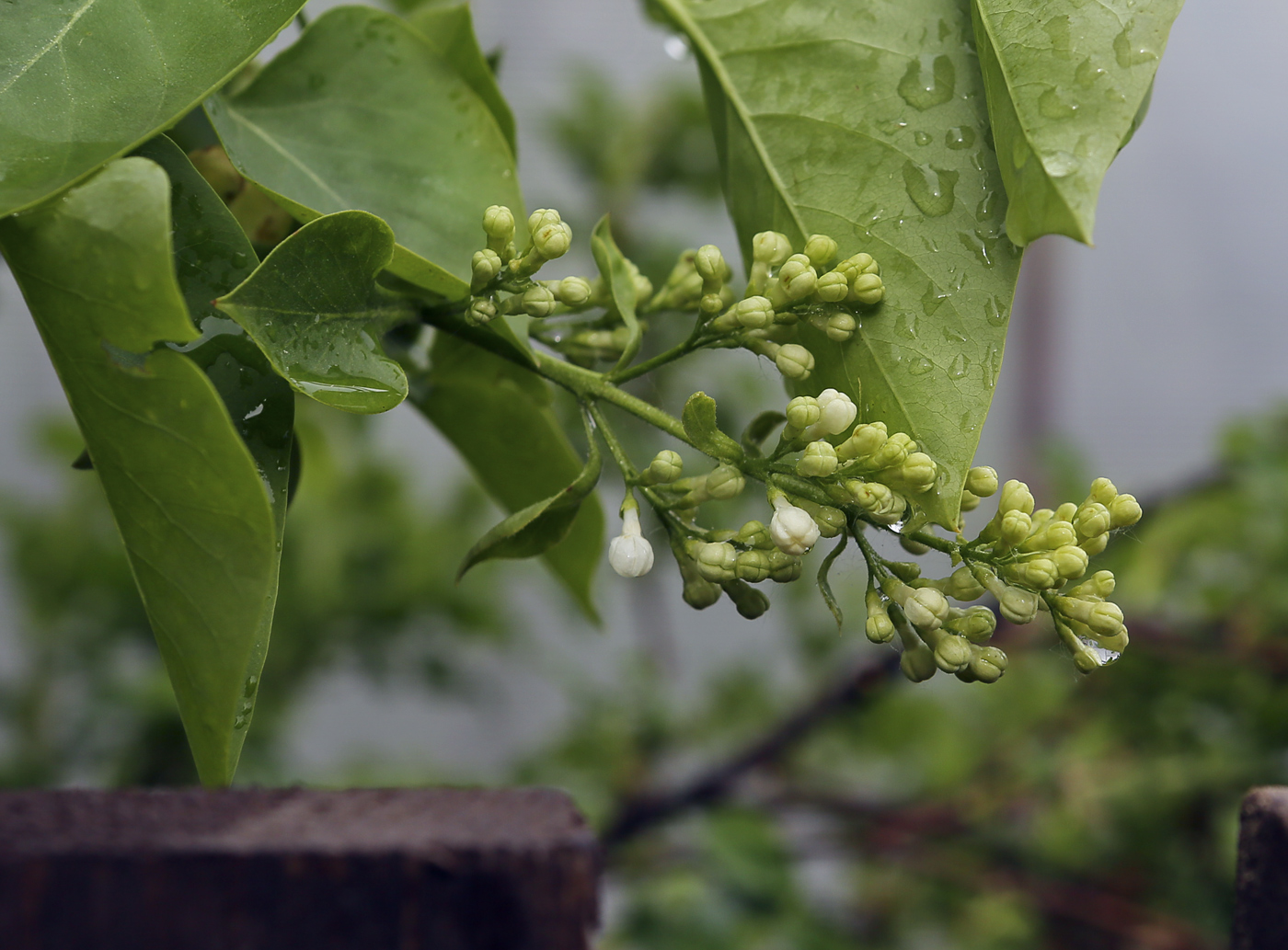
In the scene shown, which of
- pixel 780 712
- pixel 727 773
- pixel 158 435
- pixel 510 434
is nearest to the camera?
pixel 158 435

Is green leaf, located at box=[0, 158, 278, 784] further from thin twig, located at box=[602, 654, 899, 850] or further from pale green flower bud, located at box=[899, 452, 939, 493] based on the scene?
thin twig, located at box=[602, 654, 899, 850]

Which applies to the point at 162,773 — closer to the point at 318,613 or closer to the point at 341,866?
the point at 318,613

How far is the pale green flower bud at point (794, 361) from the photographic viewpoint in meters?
0.18

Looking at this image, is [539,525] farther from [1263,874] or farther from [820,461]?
[1263,874]

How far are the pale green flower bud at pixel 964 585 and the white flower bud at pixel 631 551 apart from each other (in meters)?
0.06

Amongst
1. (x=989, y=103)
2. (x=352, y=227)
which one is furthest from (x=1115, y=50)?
(x=352, y=227)

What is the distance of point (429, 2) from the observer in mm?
350

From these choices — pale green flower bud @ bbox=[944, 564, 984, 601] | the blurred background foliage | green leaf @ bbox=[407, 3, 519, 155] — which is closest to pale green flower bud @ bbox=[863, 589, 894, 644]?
pale green flower bud @ bbox=[944, 564, 984, 601]

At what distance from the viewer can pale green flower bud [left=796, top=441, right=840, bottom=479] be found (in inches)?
6.6

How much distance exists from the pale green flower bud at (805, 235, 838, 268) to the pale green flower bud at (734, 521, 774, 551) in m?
0.05

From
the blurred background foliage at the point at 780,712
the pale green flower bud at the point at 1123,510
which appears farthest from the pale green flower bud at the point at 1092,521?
the blurred background foliage at the point at 780,712

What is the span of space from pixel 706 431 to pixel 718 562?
0.08 feet

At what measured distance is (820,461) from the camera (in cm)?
17

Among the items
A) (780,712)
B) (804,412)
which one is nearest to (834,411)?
(804,412)
